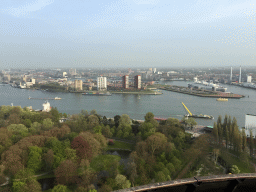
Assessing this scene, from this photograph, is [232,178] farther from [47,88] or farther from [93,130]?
[47,88]

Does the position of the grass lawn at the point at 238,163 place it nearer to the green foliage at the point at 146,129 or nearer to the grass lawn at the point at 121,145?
the green foliage at the point at 146,129

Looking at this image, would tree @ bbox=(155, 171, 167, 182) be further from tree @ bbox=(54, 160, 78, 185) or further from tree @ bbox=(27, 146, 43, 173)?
tree @ bbox=(27, 146, 43, 173)

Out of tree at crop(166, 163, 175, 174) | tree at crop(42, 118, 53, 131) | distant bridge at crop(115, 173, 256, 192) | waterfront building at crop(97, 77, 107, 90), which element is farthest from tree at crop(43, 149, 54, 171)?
waterfront building at crop(97, 77, 107, 90)

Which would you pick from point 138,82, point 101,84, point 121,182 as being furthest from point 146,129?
point 101,84

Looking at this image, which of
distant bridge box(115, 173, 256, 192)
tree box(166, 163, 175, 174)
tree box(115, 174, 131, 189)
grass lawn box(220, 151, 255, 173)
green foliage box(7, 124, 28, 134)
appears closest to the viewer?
distant bridge box(115, 173, 256, 192)

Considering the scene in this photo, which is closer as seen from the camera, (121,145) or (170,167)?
(170,167)

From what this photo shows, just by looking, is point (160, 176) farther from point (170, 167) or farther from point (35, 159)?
point (35, 159)

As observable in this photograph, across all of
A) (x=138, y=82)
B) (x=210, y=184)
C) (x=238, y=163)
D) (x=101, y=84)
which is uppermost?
(x=210, y=184)

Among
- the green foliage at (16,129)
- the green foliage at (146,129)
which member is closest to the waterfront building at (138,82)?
the green foliage at (146,129)

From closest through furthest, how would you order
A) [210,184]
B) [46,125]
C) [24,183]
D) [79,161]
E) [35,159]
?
[210,184], [24,183], [35,159], [79,161], [46,125]

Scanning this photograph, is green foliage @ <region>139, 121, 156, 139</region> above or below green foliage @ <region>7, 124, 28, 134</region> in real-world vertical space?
below
